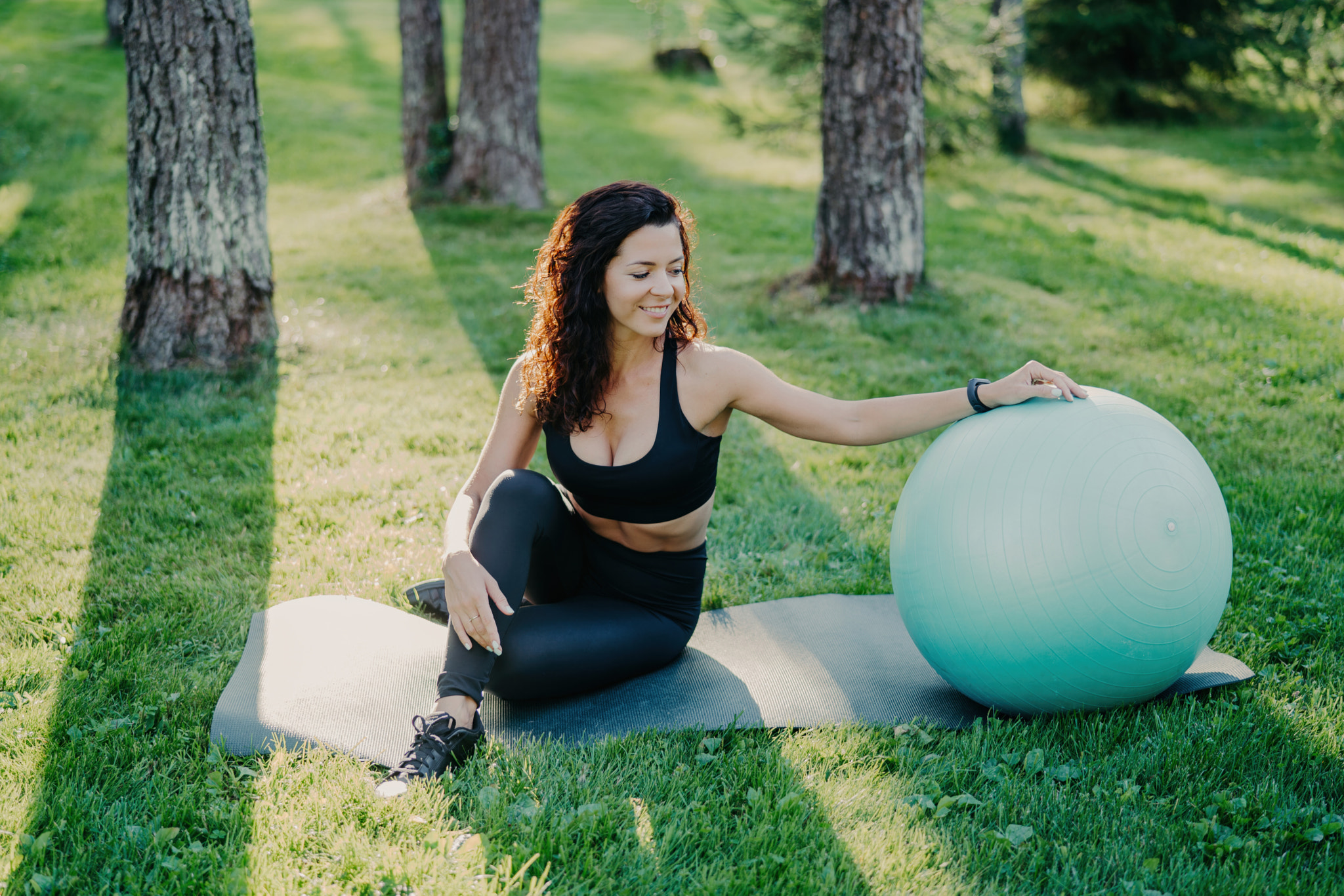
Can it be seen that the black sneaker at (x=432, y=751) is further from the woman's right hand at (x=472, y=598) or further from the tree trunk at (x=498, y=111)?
the tree trunk at (x=498, y=111)

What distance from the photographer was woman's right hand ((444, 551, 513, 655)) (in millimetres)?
2738

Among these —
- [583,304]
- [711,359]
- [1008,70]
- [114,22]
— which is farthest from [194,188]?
[114,22]

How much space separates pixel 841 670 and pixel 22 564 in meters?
3.21

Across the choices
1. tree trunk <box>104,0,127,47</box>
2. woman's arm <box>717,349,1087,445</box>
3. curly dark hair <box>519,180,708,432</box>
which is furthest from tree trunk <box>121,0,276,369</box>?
tree trunk <box>104,0,127,47</box>

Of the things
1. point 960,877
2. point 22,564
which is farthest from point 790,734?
point 22,564

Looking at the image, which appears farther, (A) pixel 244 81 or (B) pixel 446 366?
(B) pixel 446 366

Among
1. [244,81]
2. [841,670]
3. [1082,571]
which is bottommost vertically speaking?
[841,670]

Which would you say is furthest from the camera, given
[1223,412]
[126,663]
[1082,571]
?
[1223,412]

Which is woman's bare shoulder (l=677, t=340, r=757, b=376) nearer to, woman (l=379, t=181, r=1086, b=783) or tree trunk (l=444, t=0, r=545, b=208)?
woman (l=379, t=181, r=1086, b=783)

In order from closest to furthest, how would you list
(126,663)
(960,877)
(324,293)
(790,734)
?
(960,877)
(790,734)
(126,663)
(324,293)

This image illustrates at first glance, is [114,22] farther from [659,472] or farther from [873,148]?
[659,472]

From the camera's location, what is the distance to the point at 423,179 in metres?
10.4

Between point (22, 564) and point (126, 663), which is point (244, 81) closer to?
point (22, 564)

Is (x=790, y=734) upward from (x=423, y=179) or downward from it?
downward
